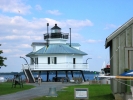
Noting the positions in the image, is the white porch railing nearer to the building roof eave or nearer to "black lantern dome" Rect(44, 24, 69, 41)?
"black lantern dome" Rect(44, 24, 69, 41)

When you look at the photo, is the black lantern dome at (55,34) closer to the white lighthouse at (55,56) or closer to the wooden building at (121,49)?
the white lighthouse at (55,56)

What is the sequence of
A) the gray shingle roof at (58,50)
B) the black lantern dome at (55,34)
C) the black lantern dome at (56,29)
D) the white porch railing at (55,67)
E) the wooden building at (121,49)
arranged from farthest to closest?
1. the black lantern dome at (56,29)
2. the black lantern dome at (55,34)
3. the gray shingle roof at (58,50)
4. the white porch railing at (55,67)
5. the wooden building at (121,49)

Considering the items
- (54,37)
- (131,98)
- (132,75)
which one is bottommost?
(131,98)

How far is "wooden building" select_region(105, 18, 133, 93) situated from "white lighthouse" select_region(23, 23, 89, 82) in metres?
42.0

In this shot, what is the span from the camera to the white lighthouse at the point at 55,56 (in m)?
66.8

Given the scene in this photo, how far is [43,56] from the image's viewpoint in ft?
223

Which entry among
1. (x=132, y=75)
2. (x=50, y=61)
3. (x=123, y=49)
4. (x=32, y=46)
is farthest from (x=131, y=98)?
(x=32, y=46)

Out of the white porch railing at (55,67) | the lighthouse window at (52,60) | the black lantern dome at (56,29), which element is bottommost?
the white porch railing at (55,67)

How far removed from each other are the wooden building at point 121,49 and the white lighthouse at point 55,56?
138 ft

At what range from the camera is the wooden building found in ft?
74.7

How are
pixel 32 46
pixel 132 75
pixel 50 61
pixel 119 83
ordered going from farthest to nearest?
1. pixel 32 46
2. pixel 50 61
3. pixel 119 83
4. pixel 132 75

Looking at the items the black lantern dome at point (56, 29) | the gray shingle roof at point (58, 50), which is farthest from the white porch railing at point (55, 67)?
the black lantern dome at point (56, 29)

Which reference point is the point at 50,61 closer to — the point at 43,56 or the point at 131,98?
the point at 43,56

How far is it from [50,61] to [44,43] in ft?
17.3
